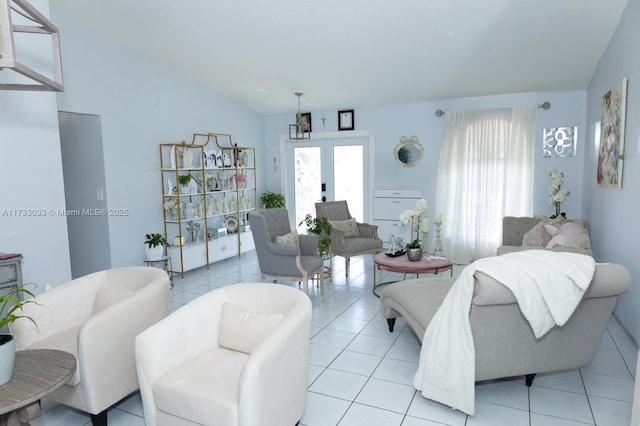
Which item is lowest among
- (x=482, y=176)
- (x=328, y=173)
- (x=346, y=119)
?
(x=482, y=176)

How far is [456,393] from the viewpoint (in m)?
2.28

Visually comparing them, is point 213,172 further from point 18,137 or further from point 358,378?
point 358,378

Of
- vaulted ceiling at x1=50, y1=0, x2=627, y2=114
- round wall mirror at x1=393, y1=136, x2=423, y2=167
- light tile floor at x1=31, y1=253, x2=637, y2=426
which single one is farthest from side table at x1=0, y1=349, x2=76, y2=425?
round wall mirror at x1=393, y1=136, x2=423, y2=167

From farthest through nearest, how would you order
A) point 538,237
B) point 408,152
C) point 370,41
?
point 408,152 → point 538,237 → point 370,41

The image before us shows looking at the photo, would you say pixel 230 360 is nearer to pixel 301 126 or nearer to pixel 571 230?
pixel 571 230

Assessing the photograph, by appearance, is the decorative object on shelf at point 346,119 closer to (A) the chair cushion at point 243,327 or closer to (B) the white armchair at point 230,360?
(B) the white armchair at point 230,360

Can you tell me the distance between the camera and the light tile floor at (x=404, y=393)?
2.30m

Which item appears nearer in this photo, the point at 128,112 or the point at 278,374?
the point at 278,374

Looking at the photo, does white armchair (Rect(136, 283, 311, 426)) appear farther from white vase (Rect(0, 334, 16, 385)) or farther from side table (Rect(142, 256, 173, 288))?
side table (Rect(142, 256, 173, 288))

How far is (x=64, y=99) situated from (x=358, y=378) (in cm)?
399

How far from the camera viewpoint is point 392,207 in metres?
6.55

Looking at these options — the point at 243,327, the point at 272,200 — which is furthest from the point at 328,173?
the point at 243,327

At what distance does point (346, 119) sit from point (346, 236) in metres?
2.38

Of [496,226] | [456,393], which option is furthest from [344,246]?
[456,393]
